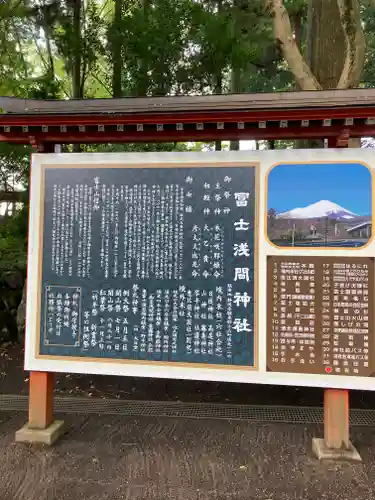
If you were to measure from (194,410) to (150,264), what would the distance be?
7.56 feet

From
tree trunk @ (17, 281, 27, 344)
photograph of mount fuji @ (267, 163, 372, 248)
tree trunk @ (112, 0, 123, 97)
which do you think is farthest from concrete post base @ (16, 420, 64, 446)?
tree trunk @ (112, 0, 123, 97)

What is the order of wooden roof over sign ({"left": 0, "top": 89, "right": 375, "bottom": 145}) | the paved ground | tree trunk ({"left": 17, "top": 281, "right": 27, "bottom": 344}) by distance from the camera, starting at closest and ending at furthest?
the paved ground → wooden roof over sign ({"left": 0, "top": 89, "right": 375, "bottom": 145}) → tree trunk ({"left": 17, "top": 281, "right": 27, "bottom": 344})

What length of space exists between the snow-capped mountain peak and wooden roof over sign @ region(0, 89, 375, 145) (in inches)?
26.7

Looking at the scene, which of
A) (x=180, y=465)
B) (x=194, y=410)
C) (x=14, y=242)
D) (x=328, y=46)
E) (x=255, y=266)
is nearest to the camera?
(x=180, y=465)

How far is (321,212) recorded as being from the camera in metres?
3.90

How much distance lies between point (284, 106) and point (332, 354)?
2465 mm

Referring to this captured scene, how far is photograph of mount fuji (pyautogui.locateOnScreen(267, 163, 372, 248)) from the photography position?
152 inches

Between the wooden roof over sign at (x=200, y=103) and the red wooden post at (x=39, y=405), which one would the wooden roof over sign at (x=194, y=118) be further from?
the red wooden post at (x=39, y=405)

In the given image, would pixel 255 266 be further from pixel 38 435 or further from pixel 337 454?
pixel 38 435

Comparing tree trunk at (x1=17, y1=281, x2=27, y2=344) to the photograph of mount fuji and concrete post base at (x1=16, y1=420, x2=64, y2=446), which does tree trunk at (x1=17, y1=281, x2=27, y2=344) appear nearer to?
concrete post base at (x1=16, y1=420, x2=64, y2=446)

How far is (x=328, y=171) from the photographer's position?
3.95 m

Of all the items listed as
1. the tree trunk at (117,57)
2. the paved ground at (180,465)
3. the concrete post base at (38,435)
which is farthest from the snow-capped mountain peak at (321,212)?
the tree trunk at (117,57)

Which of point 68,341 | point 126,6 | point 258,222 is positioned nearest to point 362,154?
point 258,222

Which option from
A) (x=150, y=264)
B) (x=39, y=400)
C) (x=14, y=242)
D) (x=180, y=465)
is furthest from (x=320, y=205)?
(x=14, y=242)
